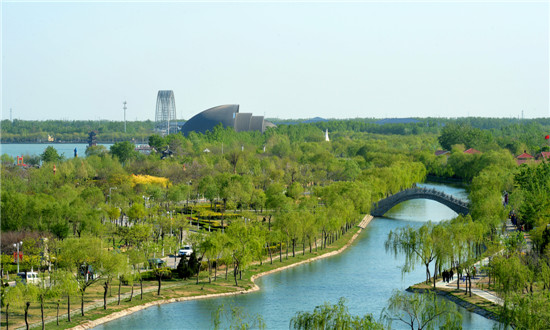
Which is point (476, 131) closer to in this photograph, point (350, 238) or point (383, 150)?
point (383, 150)

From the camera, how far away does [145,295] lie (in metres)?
32.0

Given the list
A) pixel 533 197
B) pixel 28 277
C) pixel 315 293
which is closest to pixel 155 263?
pixel 28 277

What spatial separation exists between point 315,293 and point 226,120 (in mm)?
101280

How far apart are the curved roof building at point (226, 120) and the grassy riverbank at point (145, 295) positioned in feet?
308

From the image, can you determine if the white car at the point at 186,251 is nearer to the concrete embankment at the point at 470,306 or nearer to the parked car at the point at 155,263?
the parked car at the point at 155,263

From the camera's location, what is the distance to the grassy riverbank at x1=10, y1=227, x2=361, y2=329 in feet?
91.9

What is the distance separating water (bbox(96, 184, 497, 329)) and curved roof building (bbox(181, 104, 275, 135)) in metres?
88.7

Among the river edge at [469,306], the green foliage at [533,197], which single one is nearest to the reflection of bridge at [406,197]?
the green foliage at [533,197]

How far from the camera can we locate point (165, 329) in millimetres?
28359

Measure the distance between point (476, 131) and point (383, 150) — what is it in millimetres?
29646

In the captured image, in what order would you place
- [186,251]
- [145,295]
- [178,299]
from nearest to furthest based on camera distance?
[145,295] < [178,299] < [186,251]

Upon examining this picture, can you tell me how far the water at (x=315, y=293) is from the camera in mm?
29359

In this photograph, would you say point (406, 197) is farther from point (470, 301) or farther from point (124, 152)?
point (124, 152)

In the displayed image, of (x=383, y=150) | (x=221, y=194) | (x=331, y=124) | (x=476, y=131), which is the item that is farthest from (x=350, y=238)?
(x=331, y=124)
